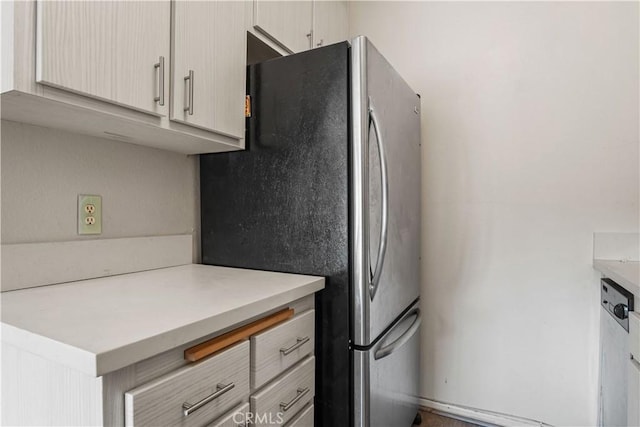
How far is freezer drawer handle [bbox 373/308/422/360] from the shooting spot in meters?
1.24

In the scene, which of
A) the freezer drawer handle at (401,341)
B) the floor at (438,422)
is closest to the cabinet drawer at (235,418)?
the freezer drawer handle at (401,341)

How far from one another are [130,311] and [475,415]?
1.78 metres

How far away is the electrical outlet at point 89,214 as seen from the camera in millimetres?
1140

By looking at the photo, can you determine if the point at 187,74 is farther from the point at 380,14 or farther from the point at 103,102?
the point at 380,14

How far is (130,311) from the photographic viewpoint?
77cm

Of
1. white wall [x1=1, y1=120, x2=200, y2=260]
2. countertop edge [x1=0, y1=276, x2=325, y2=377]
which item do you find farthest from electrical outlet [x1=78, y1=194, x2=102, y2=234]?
countertop edge [x1=0, y1=276, x2=325, y2=377]

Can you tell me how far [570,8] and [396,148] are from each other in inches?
44.5

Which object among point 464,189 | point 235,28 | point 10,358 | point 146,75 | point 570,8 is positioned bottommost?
point 10,358

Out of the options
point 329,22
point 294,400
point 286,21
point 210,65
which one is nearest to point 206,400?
point 294,400

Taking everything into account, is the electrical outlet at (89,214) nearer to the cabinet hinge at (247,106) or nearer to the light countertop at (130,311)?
the light countertop at (130,311)

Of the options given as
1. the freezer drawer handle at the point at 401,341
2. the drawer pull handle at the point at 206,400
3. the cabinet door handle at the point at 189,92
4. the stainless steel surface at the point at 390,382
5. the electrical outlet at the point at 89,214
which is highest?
the cabinet door handle at the point at 189,92

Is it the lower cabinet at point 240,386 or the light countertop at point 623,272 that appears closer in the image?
the lower cabinet at point 240,386

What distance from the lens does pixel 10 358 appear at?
28.9 inches

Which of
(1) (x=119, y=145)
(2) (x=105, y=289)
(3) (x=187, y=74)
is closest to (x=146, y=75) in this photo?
(3) (x=187, y=74)
